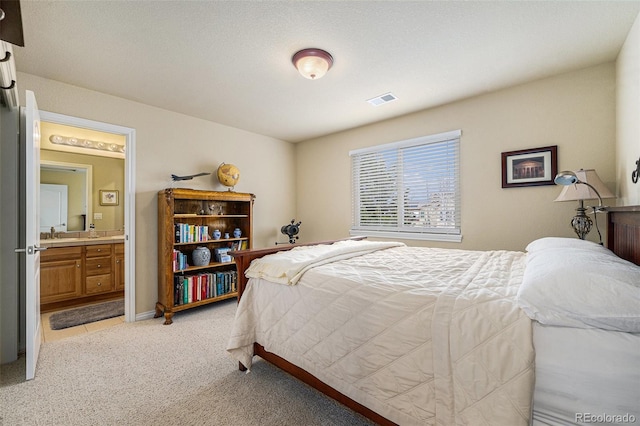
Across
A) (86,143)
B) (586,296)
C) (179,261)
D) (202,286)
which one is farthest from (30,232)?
(586,296)

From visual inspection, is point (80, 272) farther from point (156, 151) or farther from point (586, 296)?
point (586, 296)

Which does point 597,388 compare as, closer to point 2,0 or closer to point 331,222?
point 2,0

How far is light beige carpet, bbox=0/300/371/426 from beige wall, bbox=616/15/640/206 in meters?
2.57

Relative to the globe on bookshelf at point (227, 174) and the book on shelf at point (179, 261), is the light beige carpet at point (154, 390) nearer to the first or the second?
the book on shelf at point (179, 261)

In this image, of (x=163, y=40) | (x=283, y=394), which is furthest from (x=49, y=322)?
(x=163, y=40)

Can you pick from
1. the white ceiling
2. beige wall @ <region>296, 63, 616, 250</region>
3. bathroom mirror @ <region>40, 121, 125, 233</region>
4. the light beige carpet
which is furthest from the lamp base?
bathroom mirror @ <region>40, 121, 125, 233</region>

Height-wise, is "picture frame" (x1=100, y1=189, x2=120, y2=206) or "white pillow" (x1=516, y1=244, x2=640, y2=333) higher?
"picture frame" (x1=100, y1=189, x2=120, y2=206)

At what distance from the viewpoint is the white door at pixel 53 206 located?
12.9ft

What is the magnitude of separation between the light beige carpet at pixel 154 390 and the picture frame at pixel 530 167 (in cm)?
271

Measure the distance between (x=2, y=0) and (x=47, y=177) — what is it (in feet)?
13.1

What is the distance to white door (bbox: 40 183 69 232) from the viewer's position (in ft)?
12.9

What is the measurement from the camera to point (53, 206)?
159 inches

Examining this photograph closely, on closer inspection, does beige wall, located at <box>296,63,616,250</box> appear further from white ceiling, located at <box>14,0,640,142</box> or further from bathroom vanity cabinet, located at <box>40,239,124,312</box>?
bathroom vanity cabinet, located at <box>40,239,124,312</box>

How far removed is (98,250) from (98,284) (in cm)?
48
